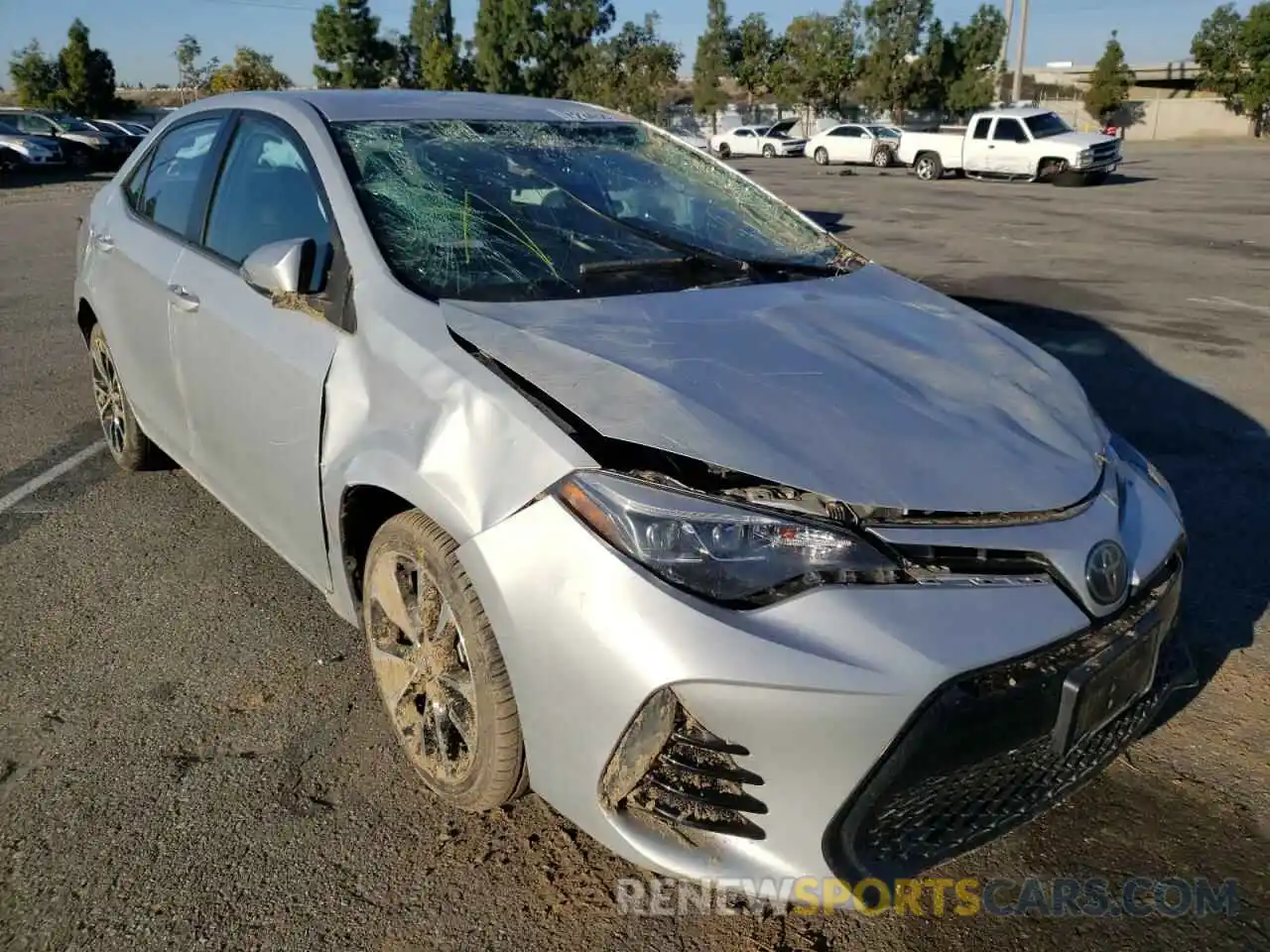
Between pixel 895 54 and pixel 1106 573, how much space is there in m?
55.7

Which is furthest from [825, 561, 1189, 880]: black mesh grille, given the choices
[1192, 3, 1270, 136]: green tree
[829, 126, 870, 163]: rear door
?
[1192, 3, 1270, 136]: green tree

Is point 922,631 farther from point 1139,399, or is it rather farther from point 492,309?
point 1139,399

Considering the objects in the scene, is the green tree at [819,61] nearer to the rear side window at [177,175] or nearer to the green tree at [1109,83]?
the green tree at [1109,83]

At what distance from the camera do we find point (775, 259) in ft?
10.6

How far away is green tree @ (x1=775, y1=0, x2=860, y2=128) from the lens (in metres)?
53.7

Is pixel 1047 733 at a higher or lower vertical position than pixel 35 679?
higher

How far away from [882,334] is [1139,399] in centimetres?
386

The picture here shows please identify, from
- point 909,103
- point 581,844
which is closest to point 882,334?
point 581,844

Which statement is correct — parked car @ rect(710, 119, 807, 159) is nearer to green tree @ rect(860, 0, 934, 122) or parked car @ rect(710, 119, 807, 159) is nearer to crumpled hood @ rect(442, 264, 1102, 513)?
green tree @ rect(860, 0, 934, 122)

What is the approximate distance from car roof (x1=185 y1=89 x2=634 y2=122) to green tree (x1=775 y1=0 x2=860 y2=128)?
54.6 m

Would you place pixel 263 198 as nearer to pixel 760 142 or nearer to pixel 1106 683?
pixel 1106 683

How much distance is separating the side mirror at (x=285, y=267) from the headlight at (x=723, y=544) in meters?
1.19

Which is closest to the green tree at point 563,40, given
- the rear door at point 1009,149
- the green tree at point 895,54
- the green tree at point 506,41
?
the green tree at point 506,41

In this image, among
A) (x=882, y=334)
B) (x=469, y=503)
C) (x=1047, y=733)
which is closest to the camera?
(x=1047, y=733)
